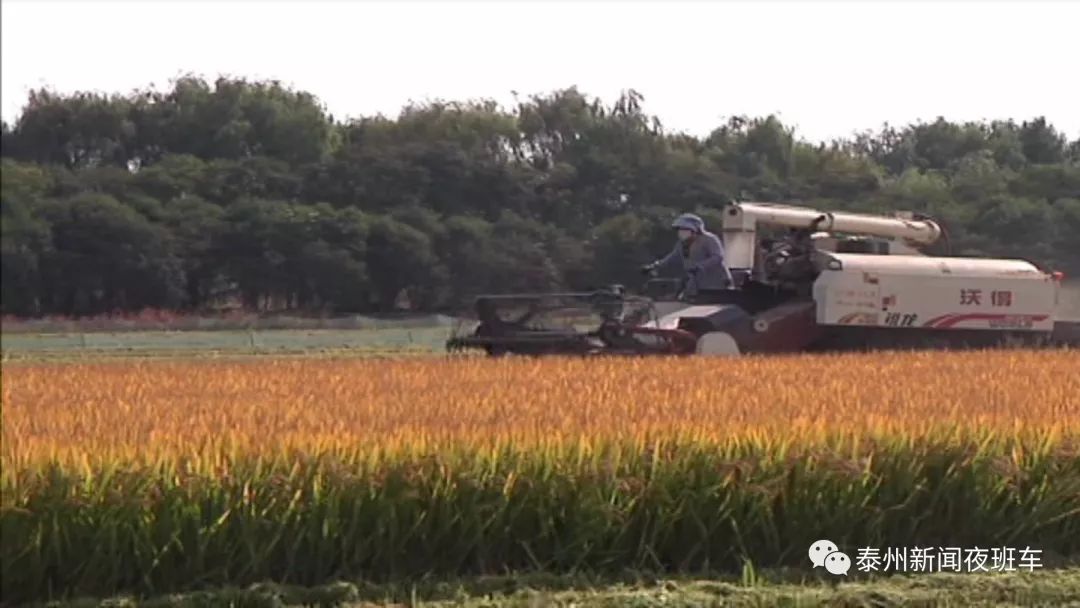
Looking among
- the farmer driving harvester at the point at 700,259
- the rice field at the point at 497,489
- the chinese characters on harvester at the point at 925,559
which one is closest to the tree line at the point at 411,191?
the farmer driving harvester at the point at 700,259

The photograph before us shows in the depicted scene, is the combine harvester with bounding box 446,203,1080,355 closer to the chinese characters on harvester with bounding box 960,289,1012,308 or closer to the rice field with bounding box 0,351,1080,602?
the chinese characters on harvester with bounding box 960,289,1012,308

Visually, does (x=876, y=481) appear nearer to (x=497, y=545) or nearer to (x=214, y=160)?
(x=497, y=545)

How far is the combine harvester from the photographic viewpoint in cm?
1572

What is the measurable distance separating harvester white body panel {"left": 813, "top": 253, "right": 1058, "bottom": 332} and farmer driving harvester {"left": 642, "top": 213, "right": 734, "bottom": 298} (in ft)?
3.51

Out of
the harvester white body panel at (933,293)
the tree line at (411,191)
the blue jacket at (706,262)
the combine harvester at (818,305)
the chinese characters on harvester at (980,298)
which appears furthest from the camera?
the chinese characters on harvester at (980,298)

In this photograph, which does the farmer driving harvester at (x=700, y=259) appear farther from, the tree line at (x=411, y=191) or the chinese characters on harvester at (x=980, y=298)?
the chinese characters on harvester at (x=980, y=298)

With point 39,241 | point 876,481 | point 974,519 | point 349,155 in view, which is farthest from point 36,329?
point 349,155

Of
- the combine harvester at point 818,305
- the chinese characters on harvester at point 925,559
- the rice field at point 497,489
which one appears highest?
the combine harvester at point 818,305

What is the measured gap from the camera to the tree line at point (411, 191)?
6.53 meters

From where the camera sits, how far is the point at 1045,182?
1422 centimetres

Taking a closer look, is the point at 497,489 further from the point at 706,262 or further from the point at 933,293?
the point at 933,293

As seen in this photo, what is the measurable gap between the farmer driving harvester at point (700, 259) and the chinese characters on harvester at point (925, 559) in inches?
354

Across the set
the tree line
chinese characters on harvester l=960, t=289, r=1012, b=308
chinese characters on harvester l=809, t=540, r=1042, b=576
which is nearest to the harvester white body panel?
chinese characters on harvester l=960, t=289, r=1012, b=308

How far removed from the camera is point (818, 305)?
54.6ft
